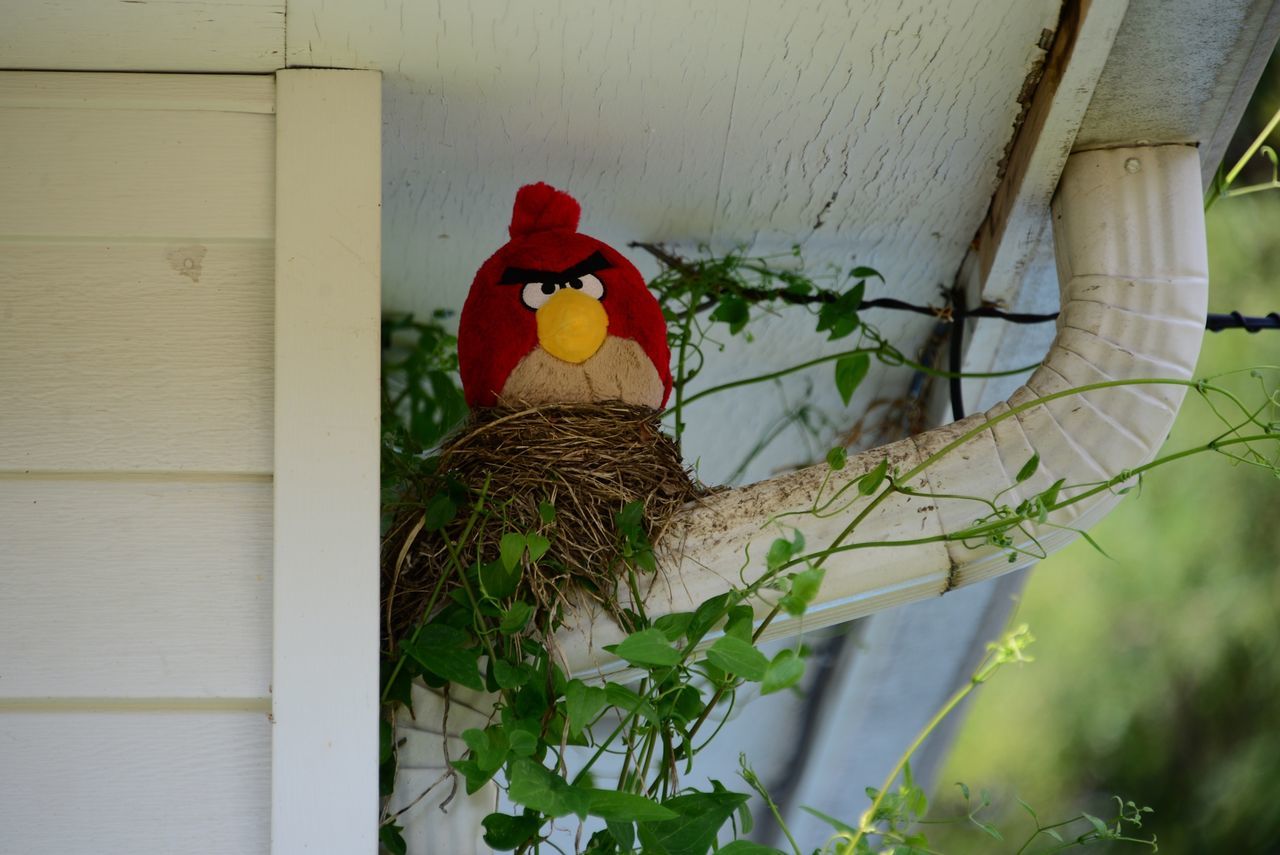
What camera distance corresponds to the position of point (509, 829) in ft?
3.50

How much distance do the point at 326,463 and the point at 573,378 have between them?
10.6 inches

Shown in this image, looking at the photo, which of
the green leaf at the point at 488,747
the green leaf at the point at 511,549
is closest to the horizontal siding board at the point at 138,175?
the green leaf at the point at 511,549

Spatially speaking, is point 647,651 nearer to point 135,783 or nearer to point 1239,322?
point 135,783

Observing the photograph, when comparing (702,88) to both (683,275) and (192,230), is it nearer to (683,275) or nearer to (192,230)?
(683,275)

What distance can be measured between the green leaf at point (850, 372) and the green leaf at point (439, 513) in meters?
0.52

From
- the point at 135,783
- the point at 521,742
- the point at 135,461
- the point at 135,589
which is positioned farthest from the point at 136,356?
the point at 521,742

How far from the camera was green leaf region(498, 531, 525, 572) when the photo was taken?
43.0 inches

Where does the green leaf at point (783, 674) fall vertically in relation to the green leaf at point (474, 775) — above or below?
above

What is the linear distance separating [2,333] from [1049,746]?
3.06 m

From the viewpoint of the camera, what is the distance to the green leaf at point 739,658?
97 centimetres

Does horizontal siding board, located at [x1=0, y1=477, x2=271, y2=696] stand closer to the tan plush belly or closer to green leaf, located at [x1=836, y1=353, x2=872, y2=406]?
the tan plush belly

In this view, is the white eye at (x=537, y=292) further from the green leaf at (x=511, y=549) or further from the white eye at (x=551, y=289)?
the green leaf at (x=511, y=549)

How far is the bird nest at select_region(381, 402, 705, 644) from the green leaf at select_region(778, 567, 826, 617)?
241 mm

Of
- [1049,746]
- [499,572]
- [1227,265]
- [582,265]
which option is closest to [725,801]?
[499,572]
